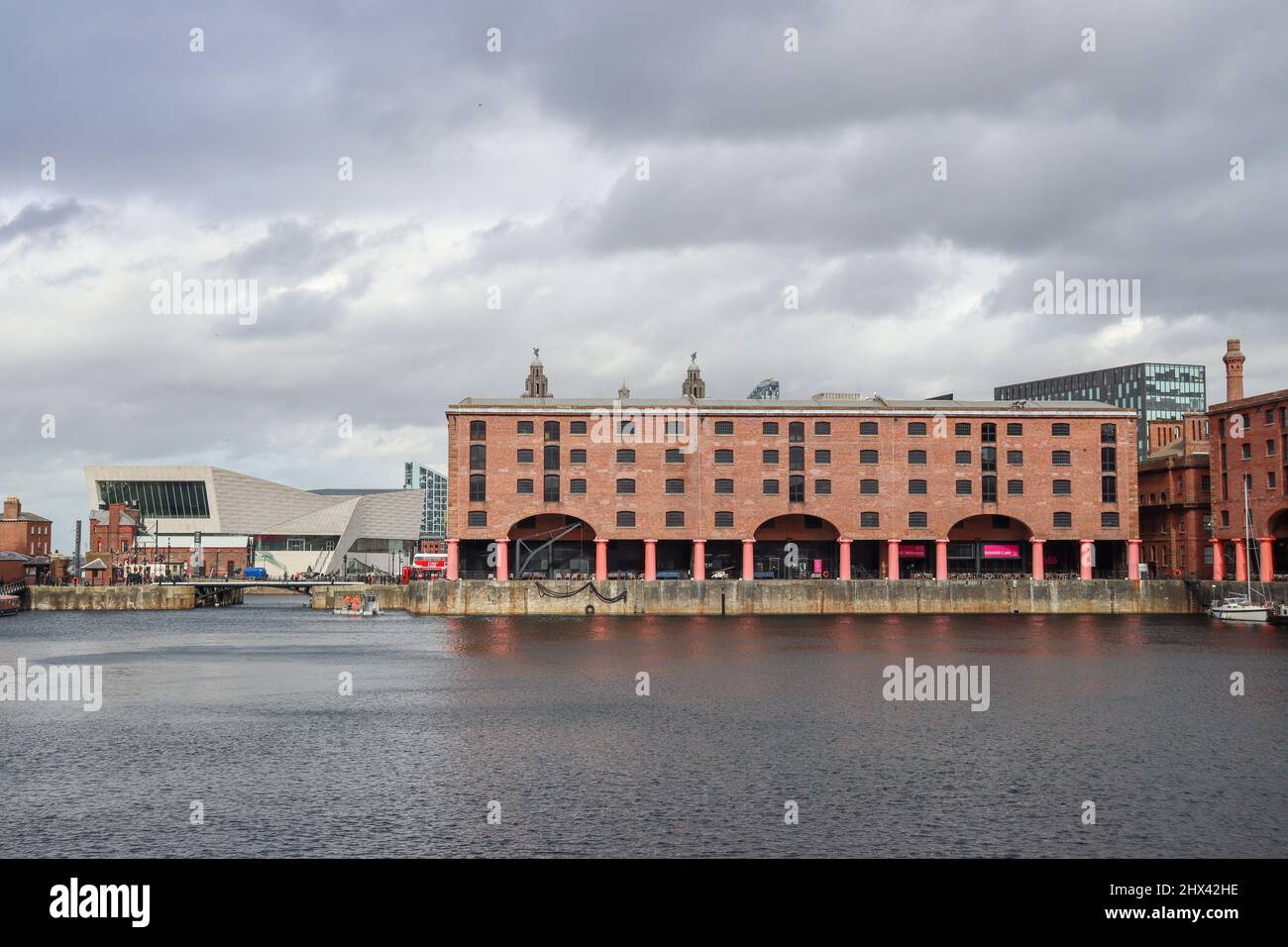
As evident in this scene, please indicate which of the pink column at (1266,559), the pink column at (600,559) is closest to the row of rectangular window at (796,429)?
the pink column at (600,559)

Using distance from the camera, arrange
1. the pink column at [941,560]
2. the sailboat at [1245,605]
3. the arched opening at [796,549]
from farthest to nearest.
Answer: the arched opening at [796,549] → the pink column at [941,560] → the sailboat at [1245,605]

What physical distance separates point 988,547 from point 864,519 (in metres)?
13.5

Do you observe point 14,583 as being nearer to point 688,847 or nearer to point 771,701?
point 771,701

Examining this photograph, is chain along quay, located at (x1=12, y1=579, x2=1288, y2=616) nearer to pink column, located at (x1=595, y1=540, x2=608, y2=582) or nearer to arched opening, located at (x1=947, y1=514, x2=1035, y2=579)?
pink column, located at (x1=595, y1=540, x2=608, y2=582)

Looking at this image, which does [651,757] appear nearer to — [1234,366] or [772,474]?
[772,474]

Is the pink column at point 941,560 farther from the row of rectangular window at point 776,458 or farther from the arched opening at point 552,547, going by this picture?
the arched opening at point 552,547

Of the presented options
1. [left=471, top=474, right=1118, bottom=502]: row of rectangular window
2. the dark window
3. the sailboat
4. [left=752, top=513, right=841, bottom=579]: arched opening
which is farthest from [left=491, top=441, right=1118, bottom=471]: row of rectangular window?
the sailboat

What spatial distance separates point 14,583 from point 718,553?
286 ft

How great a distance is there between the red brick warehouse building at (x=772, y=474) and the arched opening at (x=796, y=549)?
7.16 feet

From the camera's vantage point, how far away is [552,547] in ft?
380

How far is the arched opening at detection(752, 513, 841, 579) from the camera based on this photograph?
116m

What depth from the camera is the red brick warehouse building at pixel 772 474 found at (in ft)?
365

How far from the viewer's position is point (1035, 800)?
3084 cm
